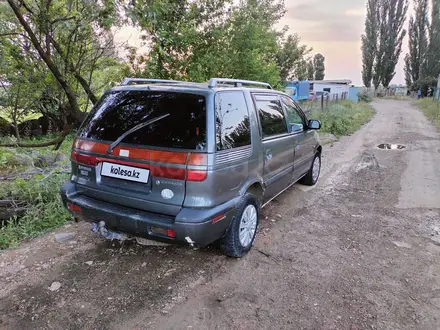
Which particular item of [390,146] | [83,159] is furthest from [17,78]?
[390,146]

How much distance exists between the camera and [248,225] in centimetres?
321

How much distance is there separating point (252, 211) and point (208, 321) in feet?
4.02

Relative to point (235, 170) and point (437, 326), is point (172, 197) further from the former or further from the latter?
point (437, 326)

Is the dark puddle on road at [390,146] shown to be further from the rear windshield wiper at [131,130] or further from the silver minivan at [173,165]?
the rear windshield wiper at [131,130]

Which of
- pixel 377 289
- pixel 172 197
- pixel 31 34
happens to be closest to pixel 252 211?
pixel 172 197

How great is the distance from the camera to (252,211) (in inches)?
127

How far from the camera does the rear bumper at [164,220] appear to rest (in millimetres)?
2451

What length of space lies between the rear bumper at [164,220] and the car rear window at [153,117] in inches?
22.4

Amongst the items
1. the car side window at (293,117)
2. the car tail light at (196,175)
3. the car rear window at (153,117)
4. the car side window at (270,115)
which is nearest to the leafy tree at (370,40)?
the car side window at (293,117)

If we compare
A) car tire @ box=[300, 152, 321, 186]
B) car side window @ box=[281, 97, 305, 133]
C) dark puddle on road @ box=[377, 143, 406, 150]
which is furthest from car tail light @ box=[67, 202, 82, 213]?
dark puddle on road @ box=[377, 143, 406, 150]

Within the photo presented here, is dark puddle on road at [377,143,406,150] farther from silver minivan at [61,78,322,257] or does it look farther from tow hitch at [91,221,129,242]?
tow hitch at [91,221,129,242]

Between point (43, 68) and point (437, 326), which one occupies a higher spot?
point (43, 68)

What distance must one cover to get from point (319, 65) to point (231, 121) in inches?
1830

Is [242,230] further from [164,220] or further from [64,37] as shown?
[64,37]
